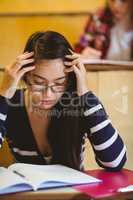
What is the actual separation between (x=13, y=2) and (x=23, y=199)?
2250 mm

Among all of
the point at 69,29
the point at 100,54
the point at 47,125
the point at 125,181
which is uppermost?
the point at 69,29

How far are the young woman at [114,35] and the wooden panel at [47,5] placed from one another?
0.22 m

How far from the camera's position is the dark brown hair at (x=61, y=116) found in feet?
4.21

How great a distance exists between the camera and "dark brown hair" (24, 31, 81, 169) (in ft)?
4.21

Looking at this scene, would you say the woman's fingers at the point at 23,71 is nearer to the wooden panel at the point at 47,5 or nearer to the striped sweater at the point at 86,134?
the striped sweater at the point at 86,134

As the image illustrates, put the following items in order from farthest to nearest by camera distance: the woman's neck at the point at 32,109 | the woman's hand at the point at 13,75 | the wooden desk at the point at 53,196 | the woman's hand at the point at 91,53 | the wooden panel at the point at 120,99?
the woman's hand at the point at 91,53, the wooden panel at the point at 120,99, the woman's neck at the point at 32,109, the woman's hand at the point at 13,75, the wooden desk at the point at 53,196

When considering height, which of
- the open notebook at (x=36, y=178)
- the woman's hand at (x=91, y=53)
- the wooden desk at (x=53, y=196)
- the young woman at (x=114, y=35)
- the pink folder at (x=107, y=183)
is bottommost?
the pink folder at (x=107, y=183)

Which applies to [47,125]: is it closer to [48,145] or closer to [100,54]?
[48,145]

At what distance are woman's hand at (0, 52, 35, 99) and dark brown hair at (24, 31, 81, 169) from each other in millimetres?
39

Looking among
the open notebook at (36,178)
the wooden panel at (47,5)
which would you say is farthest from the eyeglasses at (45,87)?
the wooden panel at (47,5)

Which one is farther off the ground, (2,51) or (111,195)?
(2,51)

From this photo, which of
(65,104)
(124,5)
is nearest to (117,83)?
(65,104)

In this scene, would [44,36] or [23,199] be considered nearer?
Result: [23,199]

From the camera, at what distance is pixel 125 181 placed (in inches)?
42.7
